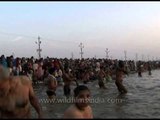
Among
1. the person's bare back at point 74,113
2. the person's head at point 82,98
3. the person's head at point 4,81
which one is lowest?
the person's bare back at point 74,113

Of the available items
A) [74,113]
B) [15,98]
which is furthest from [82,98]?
[15,98]

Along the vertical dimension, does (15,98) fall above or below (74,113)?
above

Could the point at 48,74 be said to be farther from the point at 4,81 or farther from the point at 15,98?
the point at 4,81

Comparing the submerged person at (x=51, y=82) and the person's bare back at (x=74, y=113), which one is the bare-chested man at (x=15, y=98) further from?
the submerged person at (x=51, y=82)

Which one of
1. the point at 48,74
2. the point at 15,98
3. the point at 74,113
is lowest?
the point at 74,113

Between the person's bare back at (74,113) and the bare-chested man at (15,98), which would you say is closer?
the person's bare back at (74,113)

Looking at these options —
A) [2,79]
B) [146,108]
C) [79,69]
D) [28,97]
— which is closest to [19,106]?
[28,97]

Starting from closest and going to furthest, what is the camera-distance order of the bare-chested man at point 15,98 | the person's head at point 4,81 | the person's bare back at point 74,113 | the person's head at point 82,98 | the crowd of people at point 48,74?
the person's bare back at point 74,113 < the person's head at point 82,98 < the person's head at point 4,81 < the bare-chested man at point 15,98 < the crowd of people at point 48,74

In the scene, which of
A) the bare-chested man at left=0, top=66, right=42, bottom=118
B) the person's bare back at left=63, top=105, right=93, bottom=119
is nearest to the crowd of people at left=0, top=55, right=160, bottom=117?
the bare-chested man at left=0, top=66, right=42, bottom=118

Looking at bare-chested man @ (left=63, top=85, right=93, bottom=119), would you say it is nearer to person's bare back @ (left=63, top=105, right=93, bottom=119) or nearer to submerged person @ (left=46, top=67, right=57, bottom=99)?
person's bare back @ (left=63, top=105, right=93, bottom=119)

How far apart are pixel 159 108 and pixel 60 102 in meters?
Answer: 4.40

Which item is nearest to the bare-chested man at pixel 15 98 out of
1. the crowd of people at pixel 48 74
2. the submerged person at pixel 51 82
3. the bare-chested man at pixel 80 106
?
the crowd of people at pixel 48 74

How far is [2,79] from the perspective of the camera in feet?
18.7

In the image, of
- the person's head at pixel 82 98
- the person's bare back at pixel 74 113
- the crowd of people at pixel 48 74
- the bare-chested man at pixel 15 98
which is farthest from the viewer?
the crowd of people at pixel 48 74
